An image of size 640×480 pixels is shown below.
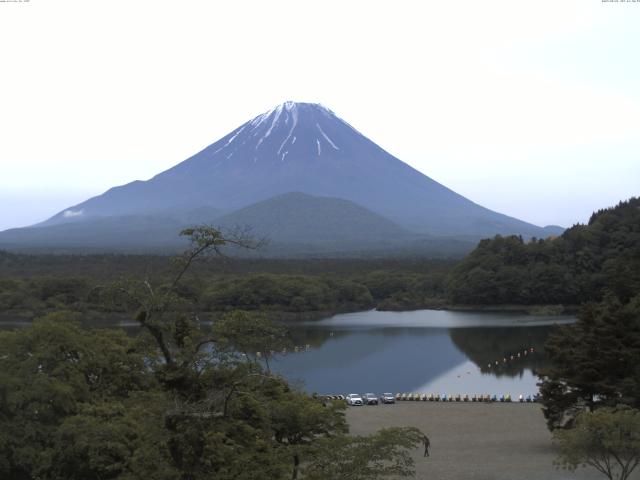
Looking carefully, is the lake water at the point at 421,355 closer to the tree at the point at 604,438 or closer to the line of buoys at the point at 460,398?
the line of buoys at the point at 460,398

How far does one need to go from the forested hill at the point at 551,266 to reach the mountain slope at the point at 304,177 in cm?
8144

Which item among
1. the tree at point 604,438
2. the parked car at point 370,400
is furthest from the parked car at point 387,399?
the tree at point 604,438

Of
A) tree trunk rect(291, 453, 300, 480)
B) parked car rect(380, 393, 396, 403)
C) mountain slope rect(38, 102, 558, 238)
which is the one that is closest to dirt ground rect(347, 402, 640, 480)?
parked car rect(380, 393, 396, 403)

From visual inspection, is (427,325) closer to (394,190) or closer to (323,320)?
(323,320)

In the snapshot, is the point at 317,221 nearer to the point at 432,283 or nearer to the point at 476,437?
the point at 432,283

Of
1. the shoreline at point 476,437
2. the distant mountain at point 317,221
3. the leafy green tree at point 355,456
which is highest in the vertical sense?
the distant mountain at point 317,221

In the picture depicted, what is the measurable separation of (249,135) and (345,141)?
1695 cm

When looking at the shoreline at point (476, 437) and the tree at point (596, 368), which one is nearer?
the shoreline at point (476, 437)

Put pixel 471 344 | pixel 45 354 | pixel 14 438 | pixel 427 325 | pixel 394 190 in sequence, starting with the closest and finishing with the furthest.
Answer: pixel 14 438, pixel 45 354, pixel 471 344, pixel 427 325, pixel 394 190

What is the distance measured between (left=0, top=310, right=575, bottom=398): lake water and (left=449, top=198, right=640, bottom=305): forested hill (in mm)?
4651

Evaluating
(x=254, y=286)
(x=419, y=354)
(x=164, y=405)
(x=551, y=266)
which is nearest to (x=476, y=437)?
(x=164, y=405)

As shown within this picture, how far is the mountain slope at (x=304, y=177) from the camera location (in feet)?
458

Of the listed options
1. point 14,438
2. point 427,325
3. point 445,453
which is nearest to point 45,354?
point 14,438

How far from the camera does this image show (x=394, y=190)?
14675 cm
